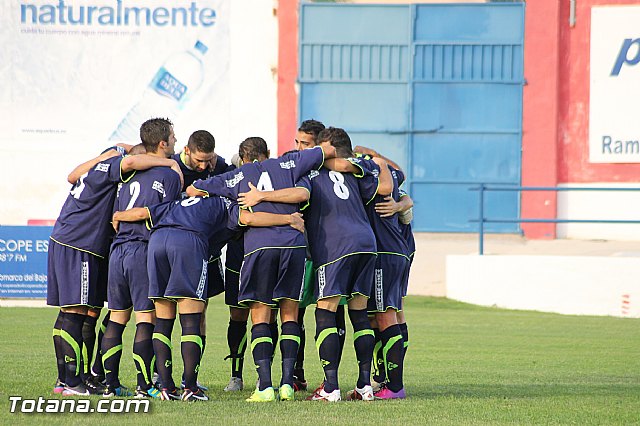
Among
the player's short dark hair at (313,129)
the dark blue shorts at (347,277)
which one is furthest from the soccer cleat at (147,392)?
the player's short dark hair at (313,129)

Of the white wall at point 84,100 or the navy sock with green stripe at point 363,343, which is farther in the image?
the white wall at point 84,100

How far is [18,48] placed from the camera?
24.8 m

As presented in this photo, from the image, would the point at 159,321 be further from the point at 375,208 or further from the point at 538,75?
the point at 538,75

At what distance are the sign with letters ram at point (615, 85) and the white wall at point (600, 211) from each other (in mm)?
723

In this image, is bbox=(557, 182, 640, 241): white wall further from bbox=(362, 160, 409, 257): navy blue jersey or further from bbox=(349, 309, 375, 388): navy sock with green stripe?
bbox=(349, 309, 375, 388): navy sock with green stripe

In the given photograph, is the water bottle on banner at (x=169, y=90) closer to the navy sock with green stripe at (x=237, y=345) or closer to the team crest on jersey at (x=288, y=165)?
the navy sock with green stripe at (x=237, y=345)

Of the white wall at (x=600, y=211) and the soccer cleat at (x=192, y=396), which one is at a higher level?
the white wall at (x=600, y=211)

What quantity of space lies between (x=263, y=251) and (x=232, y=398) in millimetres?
1201

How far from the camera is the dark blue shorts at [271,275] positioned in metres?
8.29

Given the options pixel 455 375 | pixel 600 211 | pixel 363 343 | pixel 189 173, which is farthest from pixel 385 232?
pixel 600 211

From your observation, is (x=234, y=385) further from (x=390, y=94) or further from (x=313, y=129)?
(x=390, y=94)

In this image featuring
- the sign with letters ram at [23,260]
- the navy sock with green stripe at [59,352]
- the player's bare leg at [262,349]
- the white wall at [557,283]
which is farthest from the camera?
the white wall at [557,283]

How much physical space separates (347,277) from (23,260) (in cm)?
1093

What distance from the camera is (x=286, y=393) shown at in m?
8.27
